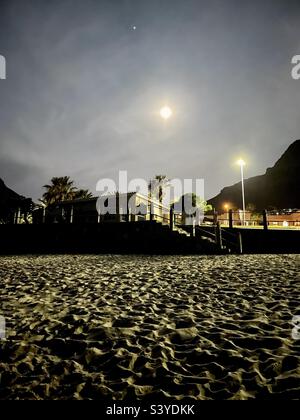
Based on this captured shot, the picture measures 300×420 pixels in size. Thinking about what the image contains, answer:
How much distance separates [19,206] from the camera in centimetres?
2178

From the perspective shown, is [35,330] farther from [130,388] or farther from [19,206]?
[19,206]

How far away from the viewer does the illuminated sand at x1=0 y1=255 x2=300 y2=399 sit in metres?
2.71

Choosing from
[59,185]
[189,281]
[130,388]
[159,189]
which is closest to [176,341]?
[130,388]

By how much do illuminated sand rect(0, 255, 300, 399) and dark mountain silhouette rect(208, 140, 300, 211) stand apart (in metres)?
95.5

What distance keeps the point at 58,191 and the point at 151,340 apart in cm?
5082

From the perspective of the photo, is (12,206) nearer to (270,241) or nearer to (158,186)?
(270,241)

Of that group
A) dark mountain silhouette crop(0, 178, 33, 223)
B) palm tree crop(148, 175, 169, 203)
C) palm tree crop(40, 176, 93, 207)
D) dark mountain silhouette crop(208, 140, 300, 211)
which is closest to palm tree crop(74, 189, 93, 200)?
palm tree crop(40, 176, 93, 207)

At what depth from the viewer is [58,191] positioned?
50406mm

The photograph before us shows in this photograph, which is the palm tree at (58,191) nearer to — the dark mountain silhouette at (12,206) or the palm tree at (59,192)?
the palm tree at (59,192)

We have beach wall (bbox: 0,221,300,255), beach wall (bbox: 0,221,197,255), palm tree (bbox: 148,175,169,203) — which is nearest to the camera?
beach wall (bbox: 0,221,300,255)

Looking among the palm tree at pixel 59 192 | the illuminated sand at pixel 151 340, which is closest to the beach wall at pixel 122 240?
the illuminated sand at pixel 151 340

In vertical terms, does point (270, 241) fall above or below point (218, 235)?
below

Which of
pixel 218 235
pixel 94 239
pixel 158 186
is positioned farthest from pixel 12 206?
pixel 158 186

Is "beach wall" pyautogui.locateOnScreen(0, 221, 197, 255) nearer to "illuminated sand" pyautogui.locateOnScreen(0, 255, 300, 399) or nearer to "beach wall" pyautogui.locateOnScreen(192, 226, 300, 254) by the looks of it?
"beach wall" pyautogui.locateOnScreen(192, 226, 300, 254)
